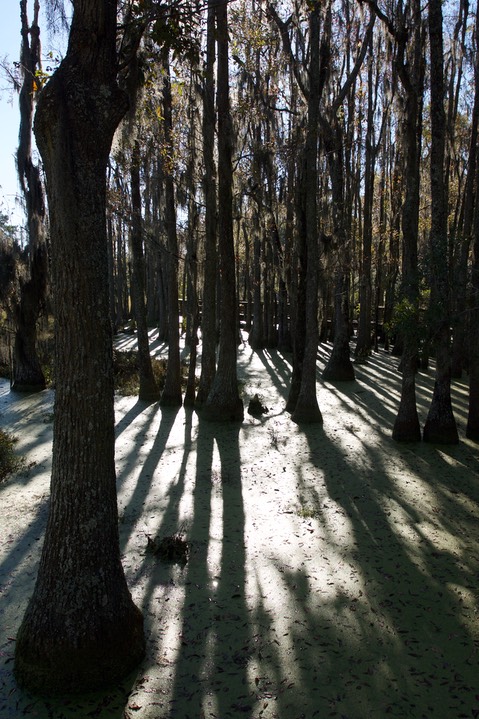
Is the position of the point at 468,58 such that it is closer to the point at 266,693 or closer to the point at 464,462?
the point at 464,462

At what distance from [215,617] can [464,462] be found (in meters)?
5.69

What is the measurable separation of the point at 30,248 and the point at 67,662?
13.6 meters

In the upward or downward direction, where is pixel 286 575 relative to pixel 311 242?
downward

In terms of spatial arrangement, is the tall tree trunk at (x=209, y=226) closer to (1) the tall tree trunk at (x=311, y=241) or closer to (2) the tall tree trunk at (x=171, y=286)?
(2) the tall tree trunk at (x=171, y=286)

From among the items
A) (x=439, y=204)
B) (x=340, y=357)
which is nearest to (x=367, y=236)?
(x=340, y=357)

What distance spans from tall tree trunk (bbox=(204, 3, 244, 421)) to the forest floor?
1.26m

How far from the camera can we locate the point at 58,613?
3781 millimetres

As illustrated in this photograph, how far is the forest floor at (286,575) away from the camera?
12.6 ft

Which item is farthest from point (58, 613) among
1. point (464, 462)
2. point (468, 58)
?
point (468, 58)

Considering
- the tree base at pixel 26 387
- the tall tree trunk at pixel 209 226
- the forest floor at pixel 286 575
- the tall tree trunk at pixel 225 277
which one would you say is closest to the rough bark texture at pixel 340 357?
the tall tree trunk at pixel 209 226

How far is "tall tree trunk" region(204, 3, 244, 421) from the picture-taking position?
11.7 meters

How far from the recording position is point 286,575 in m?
5.53

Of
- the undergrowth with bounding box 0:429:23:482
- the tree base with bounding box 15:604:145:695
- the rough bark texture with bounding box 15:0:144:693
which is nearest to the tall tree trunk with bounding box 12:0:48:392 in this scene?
the undergrowth with bounding box 0:429:23:482

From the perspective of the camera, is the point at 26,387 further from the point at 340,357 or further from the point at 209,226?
the point at 340,357
